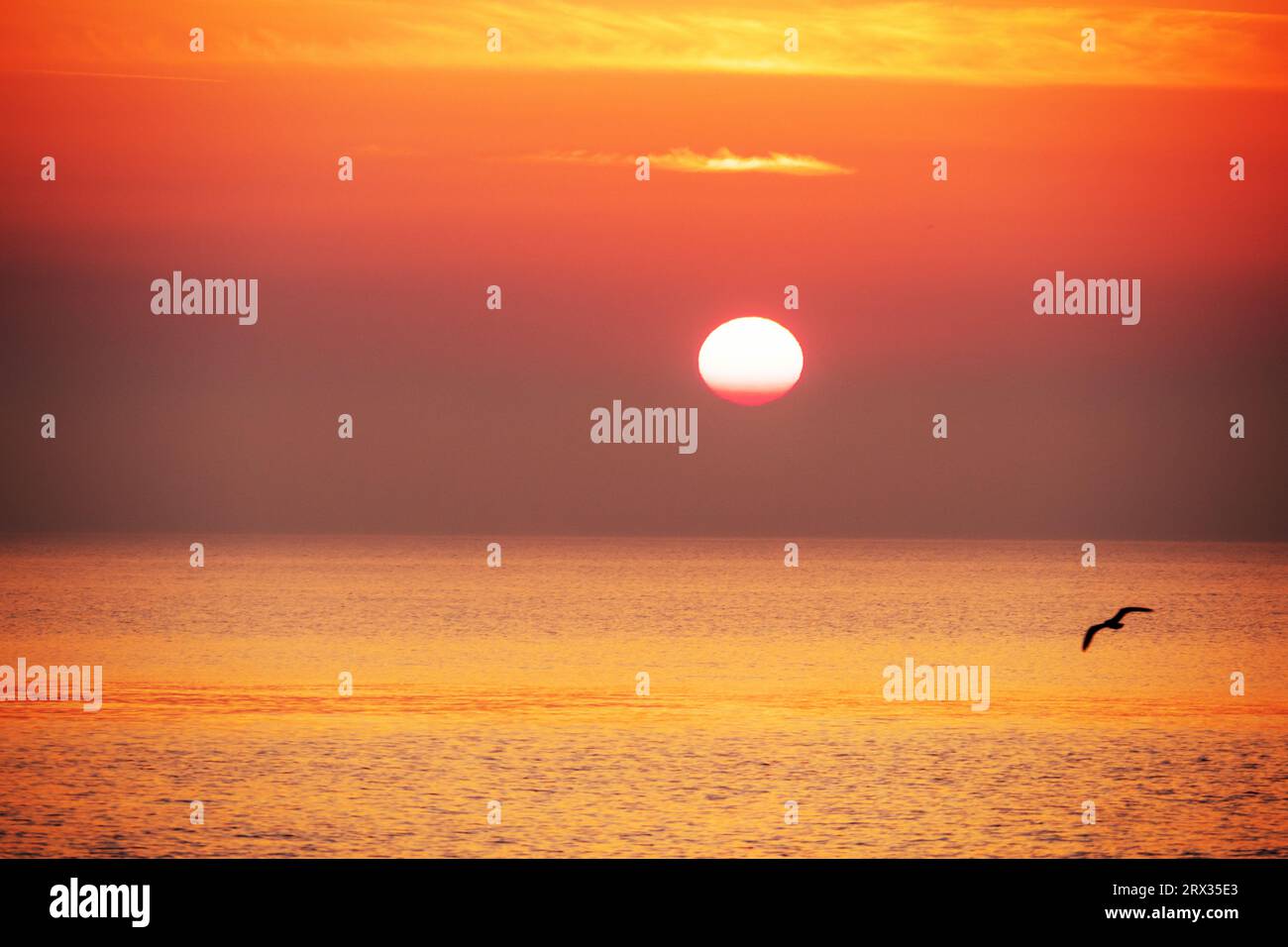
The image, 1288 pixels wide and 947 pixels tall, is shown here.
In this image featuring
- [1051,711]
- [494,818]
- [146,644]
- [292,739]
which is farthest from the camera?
[146,644]

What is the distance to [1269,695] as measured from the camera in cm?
6975

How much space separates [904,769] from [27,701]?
32.8 metres

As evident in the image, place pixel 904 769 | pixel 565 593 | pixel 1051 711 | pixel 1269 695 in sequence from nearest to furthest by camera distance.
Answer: pixel 904 769 < pixel 1051 711 < pixel 1269 695 < pixel 565 593
